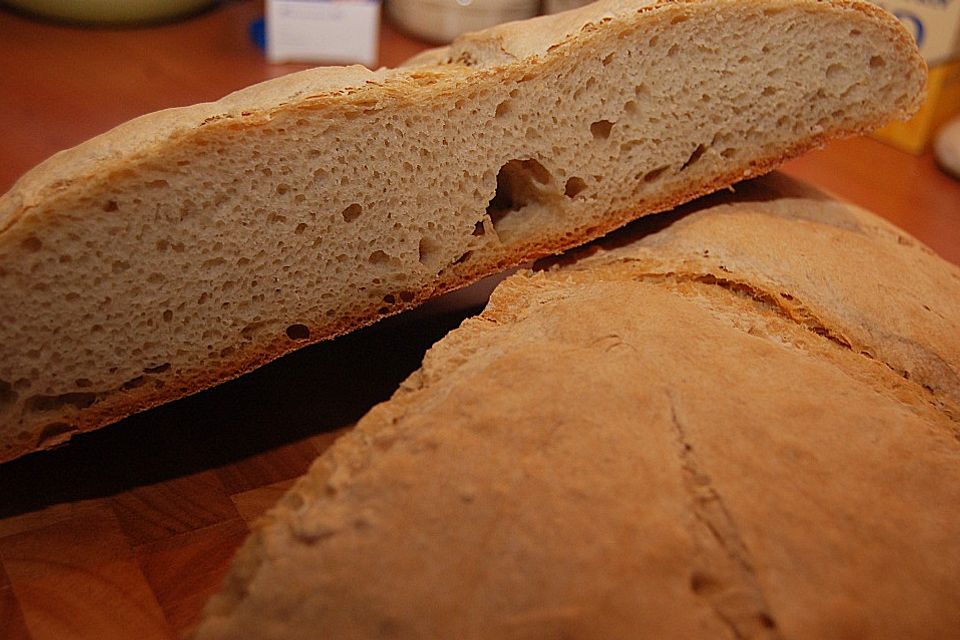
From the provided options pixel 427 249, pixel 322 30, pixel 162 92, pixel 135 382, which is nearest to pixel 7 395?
pixel 135 382

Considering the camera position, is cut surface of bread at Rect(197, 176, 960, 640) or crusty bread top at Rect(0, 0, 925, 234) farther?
crusty bread top at Rect(0, 0, 925, 234)

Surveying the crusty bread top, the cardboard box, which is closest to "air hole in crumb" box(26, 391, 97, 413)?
the crusty bread top

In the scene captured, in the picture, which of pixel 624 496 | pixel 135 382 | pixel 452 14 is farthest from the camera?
pixel 452 14

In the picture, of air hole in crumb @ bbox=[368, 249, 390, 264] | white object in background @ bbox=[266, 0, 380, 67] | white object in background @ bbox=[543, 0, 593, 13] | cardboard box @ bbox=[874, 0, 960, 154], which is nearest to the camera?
air hole in crumb @ bbox=[368, 249, 390, 264]

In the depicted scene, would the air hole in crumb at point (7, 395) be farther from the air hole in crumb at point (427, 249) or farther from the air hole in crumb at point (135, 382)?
the air hole in crumb at point (427, 249)

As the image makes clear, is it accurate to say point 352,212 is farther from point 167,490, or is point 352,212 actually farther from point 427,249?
point 167,490

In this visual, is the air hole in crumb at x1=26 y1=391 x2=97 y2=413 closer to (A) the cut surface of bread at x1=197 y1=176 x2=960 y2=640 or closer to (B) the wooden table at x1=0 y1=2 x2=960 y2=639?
(B) the wooden table at x1=0 y1=2 x2=960 y2=639

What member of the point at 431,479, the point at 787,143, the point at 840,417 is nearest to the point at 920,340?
the point at 840,417
